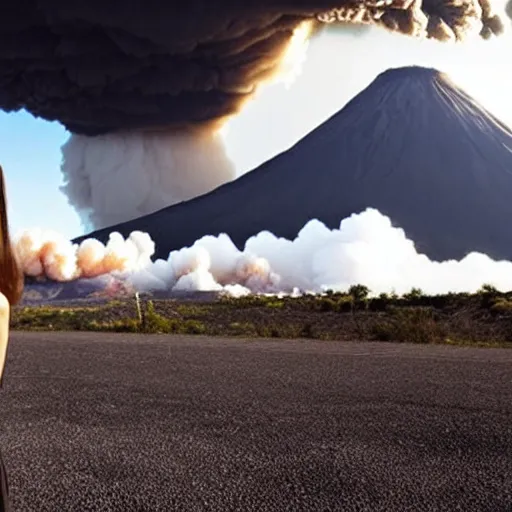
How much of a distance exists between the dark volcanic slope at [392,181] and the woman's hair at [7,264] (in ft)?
377

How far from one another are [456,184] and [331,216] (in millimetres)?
20142

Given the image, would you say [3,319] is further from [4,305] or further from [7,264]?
[7,264]

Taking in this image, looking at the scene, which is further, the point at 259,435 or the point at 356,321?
the point at 356,321

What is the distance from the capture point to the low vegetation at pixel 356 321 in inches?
621

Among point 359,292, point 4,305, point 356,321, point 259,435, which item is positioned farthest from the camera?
point 359,292

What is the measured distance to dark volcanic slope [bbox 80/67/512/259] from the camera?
12212 cm

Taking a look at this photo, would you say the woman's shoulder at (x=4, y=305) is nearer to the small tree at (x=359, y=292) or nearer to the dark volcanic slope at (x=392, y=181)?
the small tree at (x=359, y=292)

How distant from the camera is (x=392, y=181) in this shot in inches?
5236

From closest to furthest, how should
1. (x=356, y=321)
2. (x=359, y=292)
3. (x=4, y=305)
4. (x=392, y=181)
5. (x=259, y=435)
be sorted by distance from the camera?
(x=4, y=305) → (x=259, y=435) → (x=356, y=321) → (x=359, y=292) → (x=392, y=181)

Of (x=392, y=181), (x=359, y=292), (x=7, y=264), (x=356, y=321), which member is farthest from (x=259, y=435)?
(x=392, y=181)

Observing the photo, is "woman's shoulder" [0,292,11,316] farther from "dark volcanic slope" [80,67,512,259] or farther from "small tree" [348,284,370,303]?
"dark volcanic slope" [80,67,512,259]

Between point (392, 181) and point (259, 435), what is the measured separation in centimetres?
12963

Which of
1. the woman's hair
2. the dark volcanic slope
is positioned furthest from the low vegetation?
the dark volcanic slope

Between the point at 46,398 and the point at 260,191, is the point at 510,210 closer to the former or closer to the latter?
the point at 260,191
